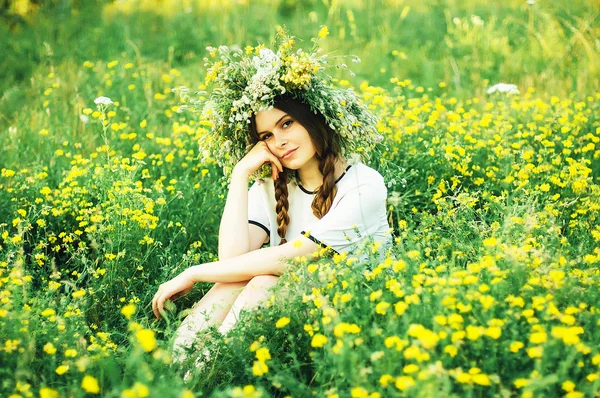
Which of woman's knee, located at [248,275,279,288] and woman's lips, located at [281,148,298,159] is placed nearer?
woman's knee, located at [248,275,279,288]

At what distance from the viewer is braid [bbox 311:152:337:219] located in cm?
351

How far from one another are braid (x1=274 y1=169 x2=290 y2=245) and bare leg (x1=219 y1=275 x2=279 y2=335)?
49 cm

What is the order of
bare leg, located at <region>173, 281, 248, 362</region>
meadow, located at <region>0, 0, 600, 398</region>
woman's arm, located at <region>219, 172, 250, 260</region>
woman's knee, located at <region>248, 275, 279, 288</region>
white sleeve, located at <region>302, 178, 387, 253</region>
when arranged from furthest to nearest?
1. woman's arm, located at <region>219, 172, 250, 260</region>
2. white sleeve, located at <region>302, 178, 387, 253</region>
3. woman's knee, located at <region>248, 275, 279, 288</region>
4. bare leg, located at <region>173, 281, 248, 362</region>
5. meadow, located at <region>0, 0, 600, 398</region>

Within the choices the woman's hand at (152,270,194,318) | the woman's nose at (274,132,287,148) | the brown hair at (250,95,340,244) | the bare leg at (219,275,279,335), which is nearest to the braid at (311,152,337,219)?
the brown hair at (250,95,340,244)

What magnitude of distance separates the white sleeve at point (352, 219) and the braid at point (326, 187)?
0.07 metres

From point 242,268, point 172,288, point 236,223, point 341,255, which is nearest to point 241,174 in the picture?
point 236,223

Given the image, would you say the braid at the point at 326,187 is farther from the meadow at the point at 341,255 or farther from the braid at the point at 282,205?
the meadow at the point at 341,255

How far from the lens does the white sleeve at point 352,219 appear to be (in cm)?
329

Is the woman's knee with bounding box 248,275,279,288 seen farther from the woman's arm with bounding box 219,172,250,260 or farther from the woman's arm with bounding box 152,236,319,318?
the woman's arm with bounding box 219,172,250,260

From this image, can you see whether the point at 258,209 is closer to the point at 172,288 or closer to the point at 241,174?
the point at 241,174

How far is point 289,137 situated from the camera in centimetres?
348

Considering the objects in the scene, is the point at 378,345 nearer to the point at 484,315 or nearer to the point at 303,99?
the point at 484,315

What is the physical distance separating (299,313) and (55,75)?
184 inches

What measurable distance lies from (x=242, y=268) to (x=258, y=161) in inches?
24.9
